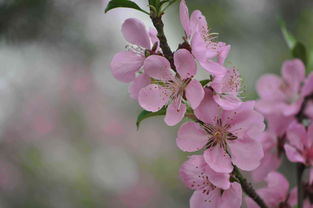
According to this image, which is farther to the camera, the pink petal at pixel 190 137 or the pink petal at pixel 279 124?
the pink petal at pixel 279 124

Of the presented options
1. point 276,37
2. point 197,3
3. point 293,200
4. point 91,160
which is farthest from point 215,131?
point 91,160

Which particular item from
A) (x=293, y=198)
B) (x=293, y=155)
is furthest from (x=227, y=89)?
(x=293, y=198)

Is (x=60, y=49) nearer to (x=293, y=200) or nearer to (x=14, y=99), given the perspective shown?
(x=293, y=200)

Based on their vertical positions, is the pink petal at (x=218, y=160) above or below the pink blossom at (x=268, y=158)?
above

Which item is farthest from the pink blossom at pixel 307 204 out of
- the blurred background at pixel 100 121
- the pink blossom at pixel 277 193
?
the blurred background at pixel 100 121

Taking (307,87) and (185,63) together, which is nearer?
(185,63)

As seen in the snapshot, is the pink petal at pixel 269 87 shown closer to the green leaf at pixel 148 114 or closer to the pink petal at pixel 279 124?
the pink petal at pixel 279 124

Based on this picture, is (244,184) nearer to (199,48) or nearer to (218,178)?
(218,178)

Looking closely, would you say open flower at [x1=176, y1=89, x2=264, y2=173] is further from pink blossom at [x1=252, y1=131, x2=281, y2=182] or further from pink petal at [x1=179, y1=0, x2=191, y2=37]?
pink blossom at [x1=252, y1=131, x2=281, y2=182]
